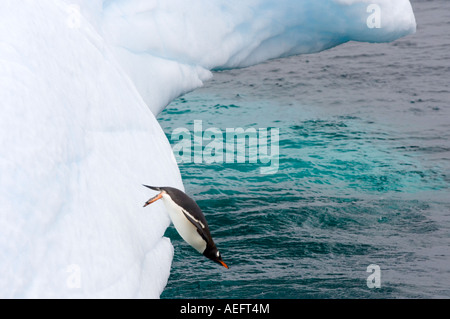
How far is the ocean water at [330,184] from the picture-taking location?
4.41 meters

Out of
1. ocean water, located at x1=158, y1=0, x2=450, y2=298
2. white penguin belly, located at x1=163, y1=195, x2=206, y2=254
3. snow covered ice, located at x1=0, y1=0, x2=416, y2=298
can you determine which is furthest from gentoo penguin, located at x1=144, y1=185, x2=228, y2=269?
ocean water, located at x1=158, y1=0, x2=450, y2=298

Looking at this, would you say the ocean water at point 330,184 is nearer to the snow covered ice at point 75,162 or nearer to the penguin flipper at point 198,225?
the snow covered ice at point 75,162

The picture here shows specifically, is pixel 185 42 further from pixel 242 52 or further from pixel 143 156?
pixel 143 156

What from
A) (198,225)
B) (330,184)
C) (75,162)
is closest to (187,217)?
(198,225)

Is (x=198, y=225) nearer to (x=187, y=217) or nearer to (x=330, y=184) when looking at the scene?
(x=187, y=217)

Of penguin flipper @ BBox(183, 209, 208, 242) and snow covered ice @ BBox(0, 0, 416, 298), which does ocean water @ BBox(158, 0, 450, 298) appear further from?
penguin flipper @ BBox(183, 209, 208, 242)

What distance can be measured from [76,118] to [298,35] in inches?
181

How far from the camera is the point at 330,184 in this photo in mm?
6598

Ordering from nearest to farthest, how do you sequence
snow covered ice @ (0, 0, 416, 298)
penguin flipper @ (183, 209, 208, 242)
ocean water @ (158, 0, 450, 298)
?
snow covered ice @ (0, 0, 416, 298) < penguin flipper @ (183, 209, 208, 242) < ocean water @ (158, 0, 450, 298)

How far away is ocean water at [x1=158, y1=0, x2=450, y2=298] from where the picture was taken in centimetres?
441

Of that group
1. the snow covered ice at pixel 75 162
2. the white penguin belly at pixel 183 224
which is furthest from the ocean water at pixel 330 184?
the white penguin belly at pixel 183 224

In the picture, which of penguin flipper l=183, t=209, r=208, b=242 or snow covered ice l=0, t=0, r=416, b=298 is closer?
snow covered ice l=0, t=0, r=416, b=298

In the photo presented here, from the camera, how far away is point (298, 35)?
713 centimetres
